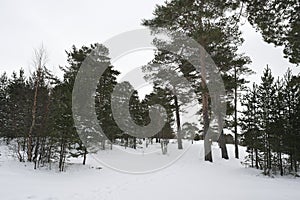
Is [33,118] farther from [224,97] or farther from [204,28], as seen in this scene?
[224,97]

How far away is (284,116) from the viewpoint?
35.0 ft

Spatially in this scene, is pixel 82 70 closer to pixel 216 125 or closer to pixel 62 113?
pixel 62 113

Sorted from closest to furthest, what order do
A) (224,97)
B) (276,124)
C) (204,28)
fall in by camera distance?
1. (204,28)
2. (276,124)
3. (224,97)

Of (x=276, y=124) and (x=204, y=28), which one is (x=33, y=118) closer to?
(x=204, y=28)

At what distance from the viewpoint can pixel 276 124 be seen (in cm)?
1031

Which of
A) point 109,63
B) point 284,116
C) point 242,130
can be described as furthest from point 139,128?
point 284,116

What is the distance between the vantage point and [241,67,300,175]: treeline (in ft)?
33.2

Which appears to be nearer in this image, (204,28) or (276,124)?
(204,28)

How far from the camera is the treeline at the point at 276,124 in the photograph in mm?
10133

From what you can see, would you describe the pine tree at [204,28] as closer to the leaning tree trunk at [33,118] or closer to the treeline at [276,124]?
the treeline at [276,124]

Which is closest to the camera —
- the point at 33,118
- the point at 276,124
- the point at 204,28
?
the point at 204,28

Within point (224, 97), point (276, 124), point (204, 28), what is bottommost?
point (276, 124)

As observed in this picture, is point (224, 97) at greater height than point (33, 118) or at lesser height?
greater

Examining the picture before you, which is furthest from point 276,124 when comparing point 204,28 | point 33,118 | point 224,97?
point 33,118
